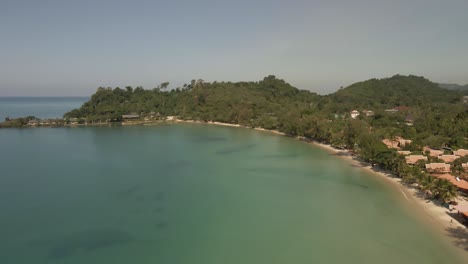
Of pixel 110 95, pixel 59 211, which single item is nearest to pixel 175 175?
pixel 59 211

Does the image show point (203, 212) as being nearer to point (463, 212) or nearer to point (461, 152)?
point (463, 212)

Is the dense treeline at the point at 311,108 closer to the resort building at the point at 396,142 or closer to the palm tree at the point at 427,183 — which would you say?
the resort building at the point at 396,142

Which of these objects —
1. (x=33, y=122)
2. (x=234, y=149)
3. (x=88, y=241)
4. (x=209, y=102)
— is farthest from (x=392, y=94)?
(x=88, y=241)

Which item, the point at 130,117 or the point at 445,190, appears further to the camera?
the point at 130,117

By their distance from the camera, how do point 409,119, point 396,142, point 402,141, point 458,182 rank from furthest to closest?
point 409,119 → point 402,141 → point 396,142 → point 458,182

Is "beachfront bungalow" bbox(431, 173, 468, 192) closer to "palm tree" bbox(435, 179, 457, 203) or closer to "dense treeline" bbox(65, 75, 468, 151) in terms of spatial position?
"palm tree" bbox(435, 179, 457, 203)

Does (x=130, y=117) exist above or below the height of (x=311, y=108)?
below

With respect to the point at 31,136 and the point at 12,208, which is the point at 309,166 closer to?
the point at 12,208
